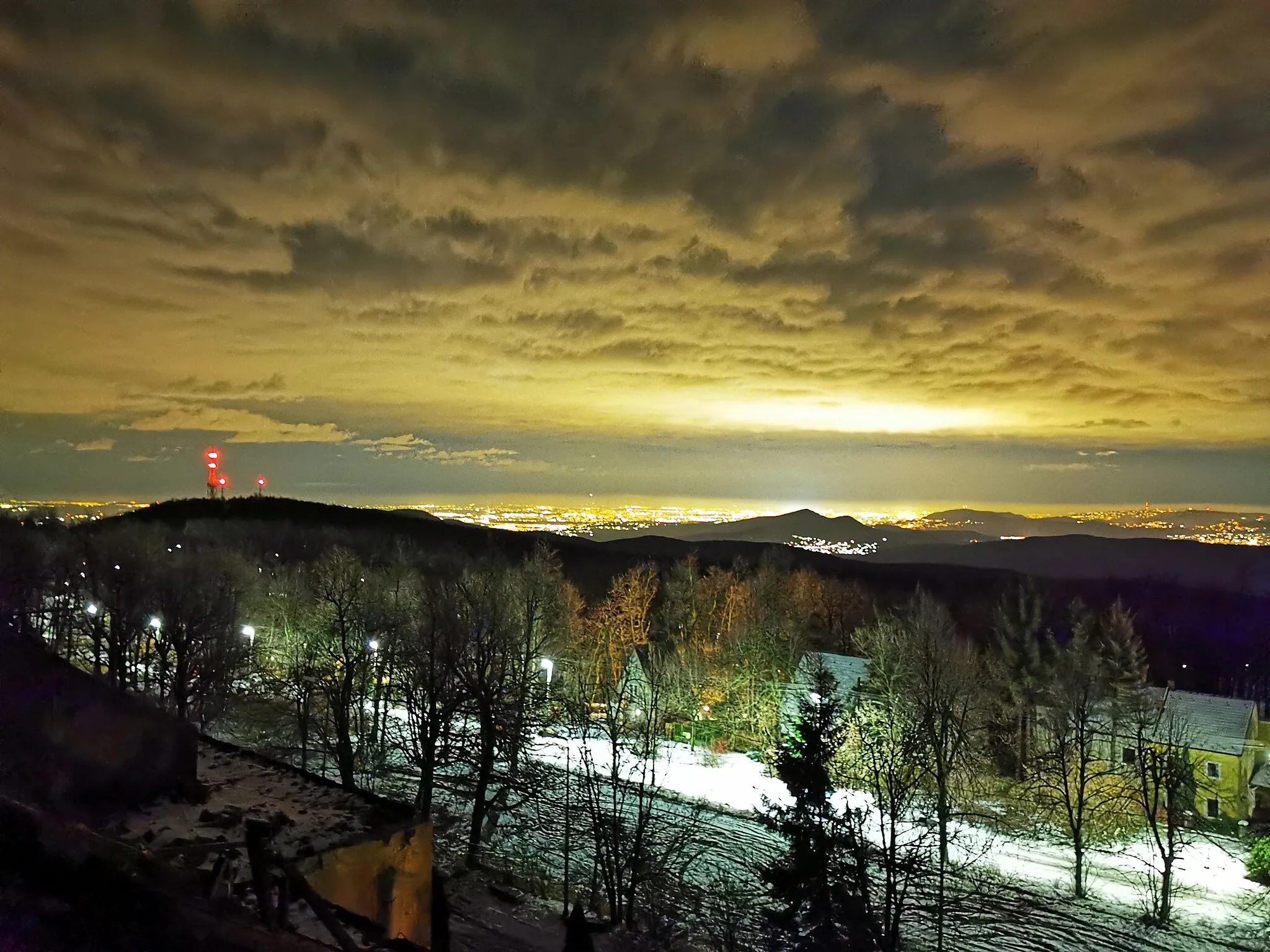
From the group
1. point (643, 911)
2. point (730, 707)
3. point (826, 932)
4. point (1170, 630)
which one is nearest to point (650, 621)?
point (730, 707)

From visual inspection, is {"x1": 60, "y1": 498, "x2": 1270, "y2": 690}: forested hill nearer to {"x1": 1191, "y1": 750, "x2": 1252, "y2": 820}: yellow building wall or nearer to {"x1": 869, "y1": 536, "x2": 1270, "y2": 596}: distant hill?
{"x1": 869, "y1": 536, "x2": 1270, "y2": 596}: distant hill

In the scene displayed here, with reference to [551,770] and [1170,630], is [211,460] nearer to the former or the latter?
[551,770]

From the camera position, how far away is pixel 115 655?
3081 centimetres

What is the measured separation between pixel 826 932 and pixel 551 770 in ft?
40.4

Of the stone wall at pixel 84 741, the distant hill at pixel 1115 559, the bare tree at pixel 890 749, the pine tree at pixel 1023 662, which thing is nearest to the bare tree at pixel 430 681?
the stone wall at pixel 84 741

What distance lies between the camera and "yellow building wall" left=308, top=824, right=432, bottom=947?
430 inches

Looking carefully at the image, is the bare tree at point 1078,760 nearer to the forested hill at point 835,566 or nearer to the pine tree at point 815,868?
the pine tree at point 815,868

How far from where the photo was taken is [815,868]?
1738cm

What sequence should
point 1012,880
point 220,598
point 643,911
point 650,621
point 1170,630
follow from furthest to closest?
point 1170,630 → point 650,621 → point 220,598 → point 1012,880 → point 643,911

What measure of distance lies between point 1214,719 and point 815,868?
27.4m

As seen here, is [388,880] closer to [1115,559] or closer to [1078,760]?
[1078,760]

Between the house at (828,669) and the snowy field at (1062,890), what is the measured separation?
453cm

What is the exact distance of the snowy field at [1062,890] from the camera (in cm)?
2183

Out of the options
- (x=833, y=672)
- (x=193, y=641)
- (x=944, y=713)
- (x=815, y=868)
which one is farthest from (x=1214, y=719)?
(x=193, y=641)
